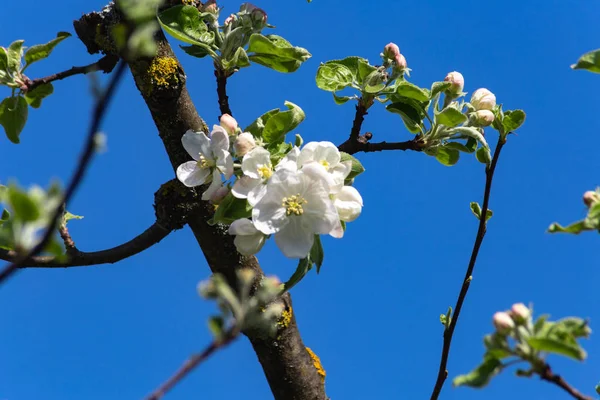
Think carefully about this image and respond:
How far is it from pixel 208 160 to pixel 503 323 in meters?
1.05

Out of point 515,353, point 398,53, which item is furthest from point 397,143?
point 515,353

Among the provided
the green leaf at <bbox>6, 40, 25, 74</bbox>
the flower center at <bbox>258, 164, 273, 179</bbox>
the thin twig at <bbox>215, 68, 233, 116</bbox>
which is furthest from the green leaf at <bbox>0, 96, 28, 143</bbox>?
the flower center at <bbox>258, 164, 273, 179</bbox>

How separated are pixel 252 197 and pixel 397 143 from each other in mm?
923

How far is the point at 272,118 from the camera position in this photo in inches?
77.0

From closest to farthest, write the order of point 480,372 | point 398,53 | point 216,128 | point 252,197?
point 480,372
point 252,197
point 216,128
point 398,53

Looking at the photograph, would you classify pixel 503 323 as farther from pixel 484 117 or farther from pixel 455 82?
pixel 455 82

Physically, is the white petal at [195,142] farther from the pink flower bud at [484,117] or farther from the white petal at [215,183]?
the pink flower bud at [484,117]

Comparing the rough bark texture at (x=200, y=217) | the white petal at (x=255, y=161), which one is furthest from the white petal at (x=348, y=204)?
the rough bark texture at (x=200, y=217)

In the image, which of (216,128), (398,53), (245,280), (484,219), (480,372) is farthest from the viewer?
(398,53)

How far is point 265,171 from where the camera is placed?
1774mm

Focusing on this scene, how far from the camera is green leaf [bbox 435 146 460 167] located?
8.17 ft

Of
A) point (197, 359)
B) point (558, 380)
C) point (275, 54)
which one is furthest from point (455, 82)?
point (197, 359)

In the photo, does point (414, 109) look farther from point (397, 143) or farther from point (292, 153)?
point (292, 153)

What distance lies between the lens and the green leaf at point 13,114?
98.2 inches
